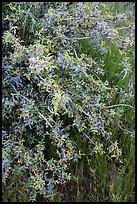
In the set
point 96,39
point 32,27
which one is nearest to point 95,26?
point 96,39

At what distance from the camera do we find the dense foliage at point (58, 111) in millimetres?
1902

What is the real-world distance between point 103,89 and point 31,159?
54 cm

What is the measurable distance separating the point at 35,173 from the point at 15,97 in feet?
1.40

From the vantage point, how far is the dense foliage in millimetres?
1902

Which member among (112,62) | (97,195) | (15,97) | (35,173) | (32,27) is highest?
(32,27)

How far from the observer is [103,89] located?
2.03 m

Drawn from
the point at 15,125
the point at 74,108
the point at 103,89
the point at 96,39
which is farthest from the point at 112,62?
the point at 15,125

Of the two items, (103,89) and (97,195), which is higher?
(103,89)

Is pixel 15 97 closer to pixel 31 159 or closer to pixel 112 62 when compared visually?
pixel 31 159

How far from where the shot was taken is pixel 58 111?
2014 mm

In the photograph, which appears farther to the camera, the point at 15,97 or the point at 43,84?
the point at 15,97

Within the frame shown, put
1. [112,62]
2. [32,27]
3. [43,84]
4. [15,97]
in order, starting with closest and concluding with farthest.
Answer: [43,84] → [15,97] → [32,27] → [112,62]

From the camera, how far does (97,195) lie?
6.68ft

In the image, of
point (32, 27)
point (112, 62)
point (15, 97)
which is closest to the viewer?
point (15, 97)
